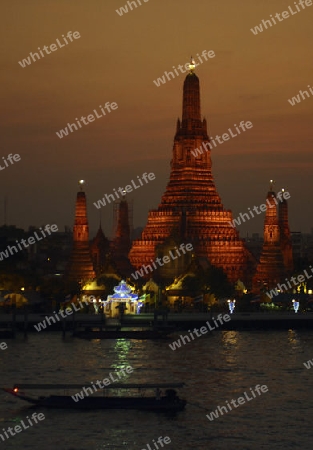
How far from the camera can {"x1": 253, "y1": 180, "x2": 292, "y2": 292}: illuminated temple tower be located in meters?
138

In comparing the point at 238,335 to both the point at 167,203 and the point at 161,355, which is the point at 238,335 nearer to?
the point at 161,355

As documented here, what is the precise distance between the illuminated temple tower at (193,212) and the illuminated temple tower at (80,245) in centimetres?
740

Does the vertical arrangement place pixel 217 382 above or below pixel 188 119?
below

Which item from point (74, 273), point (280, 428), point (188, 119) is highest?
point (188, 119)

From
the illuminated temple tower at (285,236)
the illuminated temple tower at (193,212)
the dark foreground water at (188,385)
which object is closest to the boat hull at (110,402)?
the dark foreground water at (188,385)

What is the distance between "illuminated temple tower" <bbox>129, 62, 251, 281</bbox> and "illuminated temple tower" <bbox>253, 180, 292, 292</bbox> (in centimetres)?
341

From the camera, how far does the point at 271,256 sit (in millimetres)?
139000

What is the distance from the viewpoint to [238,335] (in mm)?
107875

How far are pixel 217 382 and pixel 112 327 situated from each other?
1259 inches

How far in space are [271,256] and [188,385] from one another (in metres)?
65.0

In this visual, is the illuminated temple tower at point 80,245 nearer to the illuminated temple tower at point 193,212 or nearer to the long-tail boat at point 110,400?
the illuminated temple tower at point 193,212

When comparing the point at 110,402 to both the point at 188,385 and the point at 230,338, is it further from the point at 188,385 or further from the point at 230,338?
the point at 230,338

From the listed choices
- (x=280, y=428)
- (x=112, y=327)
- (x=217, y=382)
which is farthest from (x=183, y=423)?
(x=112, y=327)

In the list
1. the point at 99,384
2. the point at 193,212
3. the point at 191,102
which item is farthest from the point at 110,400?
the point at 191,102
